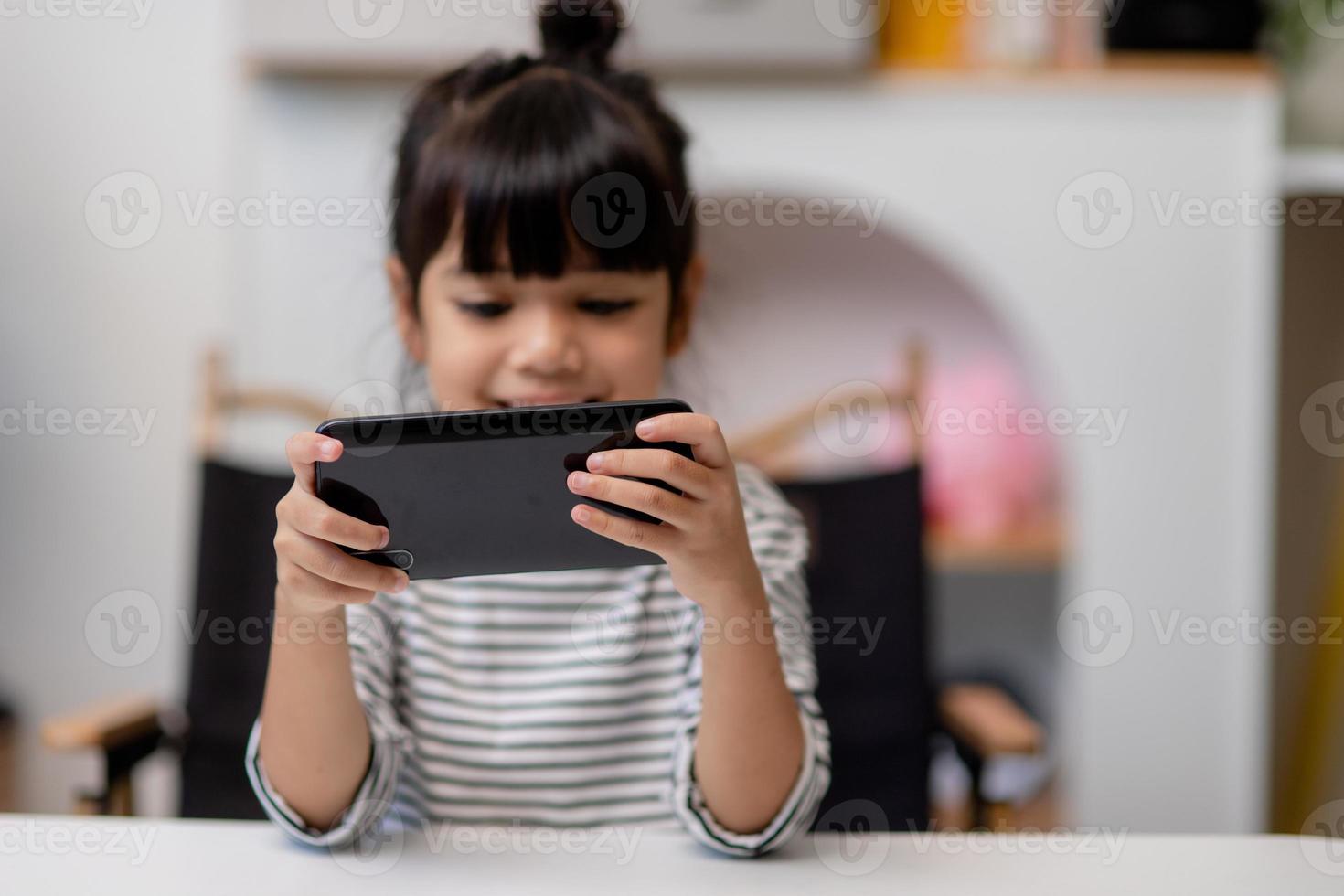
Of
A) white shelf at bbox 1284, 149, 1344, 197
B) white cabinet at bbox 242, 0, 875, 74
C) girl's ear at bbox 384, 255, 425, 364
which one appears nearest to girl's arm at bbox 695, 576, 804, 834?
girl's ear at bbox 384, 255, 425, 364

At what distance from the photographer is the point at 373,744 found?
676 millimetres

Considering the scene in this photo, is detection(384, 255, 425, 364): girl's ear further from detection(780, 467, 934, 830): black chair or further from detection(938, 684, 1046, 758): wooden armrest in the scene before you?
detection(938, 684, 1046, 758): wooden armrest

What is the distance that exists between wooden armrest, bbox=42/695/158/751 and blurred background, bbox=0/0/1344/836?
7.7 inches

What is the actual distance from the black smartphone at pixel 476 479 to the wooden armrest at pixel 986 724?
53cm

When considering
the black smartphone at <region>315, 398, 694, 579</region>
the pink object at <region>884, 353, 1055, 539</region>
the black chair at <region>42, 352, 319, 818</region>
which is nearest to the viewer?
the black smartphone at <region>315, 398, 694, 579</region>

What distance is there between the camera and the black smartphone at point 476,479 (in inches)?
19.7

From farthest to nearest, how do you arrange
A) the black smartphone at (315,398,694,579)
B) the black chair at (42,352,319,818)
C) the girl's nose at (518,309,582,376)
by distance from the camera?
the black chair at (42,352,319,818) < the girl's nose at (518,309,582,376) < the black smartphone at (315,398,694,579)

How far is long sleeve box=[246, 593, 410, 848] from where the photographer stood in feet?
1.96

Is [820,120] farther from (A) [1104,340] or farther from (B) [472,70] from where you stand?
(B) [472,70]

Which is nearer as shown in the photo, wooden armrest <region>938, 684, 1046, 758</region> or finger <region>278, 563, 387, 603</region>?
finger <region>278, 563, 387, 603</region>

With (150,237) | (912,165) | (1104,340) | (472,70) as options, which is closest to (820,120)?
(912,165)

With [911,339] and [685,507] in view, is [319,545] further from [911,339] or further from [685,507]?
[911,339]

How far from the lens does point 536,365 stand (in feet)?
2.37

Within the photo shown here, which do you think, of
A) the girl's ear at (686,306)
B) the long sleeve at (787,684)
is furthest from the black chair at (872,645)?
the girl's ear at (686,306)
